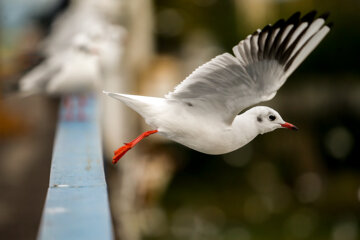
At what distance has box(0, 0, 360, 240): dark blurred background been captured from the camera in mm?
7652

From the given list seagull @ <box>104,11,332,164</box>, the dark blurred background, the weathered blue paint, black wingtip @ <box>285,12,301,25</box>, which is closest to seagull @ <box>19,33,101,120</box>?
the weathered blue paint

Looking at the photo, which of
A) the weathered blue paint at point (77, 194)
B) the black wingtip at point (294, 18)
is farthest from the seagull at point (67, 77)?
the black wingtip at point (294, 18)

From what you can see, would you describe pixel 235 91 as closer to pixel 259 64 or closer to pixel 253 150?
pixel 259 64

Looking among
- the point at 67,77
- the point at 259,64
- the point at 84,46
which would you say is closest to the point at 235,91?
the point at 259,64

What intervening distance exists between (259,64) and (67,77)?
6.70 feet

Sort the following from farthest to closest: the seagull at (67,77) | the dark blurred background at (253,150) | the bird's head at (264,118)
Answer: the dark blurred background at (253,150) → the seagull at (67,77) → the bird's head at (264,118)

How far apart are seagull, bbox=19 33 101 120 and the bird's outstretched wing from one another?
174cm

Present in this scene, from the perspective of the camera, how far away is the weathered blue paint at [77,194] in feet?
4.73

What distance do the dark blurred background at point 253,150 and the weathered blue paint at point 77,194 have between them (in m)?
4.93

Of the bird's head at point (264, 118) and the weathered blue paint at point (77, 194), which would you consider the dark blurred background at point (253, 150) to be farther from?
the bird's head at point (264, 118)

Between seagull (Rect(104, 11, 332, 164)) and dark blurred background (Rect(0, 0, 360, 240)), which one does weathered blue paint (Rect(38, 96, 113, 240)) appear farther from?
dark blurred background (Rect(0, 0, 360, 240))

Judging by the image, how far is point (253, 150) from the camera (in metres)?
8.55

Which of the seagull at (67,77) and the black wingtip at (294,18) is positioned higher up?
the seagull at (67,77)

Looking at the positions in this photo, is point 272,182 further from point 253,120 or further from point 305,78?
→ point 253,120
